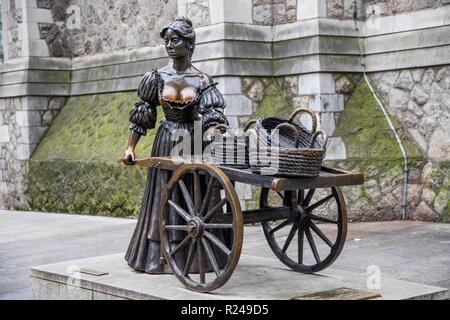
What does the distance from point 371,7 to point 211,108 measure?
5107mm

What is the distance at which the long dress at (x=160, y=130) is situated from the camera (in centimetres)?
562

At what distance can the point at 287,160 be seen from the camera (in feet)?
15.7

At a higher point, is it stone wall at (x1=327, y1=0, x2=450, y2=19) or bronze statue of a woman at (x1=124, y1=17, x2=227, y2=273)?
stone wall at (x1=327, y1=0, x2=450, y2=19)

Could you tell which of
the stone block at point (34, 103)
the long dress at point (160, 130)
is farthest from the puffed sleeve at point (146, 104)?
the stone block at point (34, 103)

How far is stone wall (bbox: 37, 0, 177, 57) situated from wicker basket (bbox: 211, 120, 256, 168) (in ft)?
22.6

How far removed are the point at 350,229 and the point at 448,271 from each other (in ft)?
8.02


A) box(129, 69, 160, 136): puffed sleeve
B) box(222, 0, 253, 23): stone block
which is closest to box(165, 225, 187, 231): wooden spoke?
box(129, 69, 160, 136): puffed sleeve

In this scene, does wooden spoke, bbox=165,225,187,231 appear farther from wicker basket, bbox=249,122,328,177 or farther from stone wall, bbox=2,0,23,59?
stone wall, bbox=2,0,23,59

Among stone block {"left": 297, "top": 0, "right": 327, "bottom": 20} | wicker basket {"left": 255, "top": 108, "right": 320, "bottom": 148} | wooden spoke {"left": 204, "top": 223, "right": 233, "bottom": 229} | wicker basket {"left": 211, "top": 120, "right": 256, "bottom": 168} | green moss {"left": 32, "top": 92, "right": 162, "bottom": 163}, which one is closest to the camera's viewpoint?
wooden spoke {"left": 204, "top": 223, "right": 233, "bottom": 229}

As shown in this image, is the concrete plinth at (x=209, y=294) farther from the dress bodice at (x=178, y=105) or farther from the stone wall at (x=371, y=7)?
the stone wall at (x=371, y=7)

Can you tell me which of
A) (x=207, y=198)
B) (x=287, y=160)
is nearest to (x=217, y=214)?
(x=207, y=198)

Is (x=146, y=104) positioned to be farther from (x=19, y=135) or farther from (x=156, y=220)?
(x=19, y=135)

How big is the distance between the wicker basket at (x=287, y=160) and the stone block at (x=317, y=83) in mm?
4634

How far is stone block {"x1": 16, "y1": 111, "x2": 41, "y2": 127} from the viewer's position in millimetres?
13172
